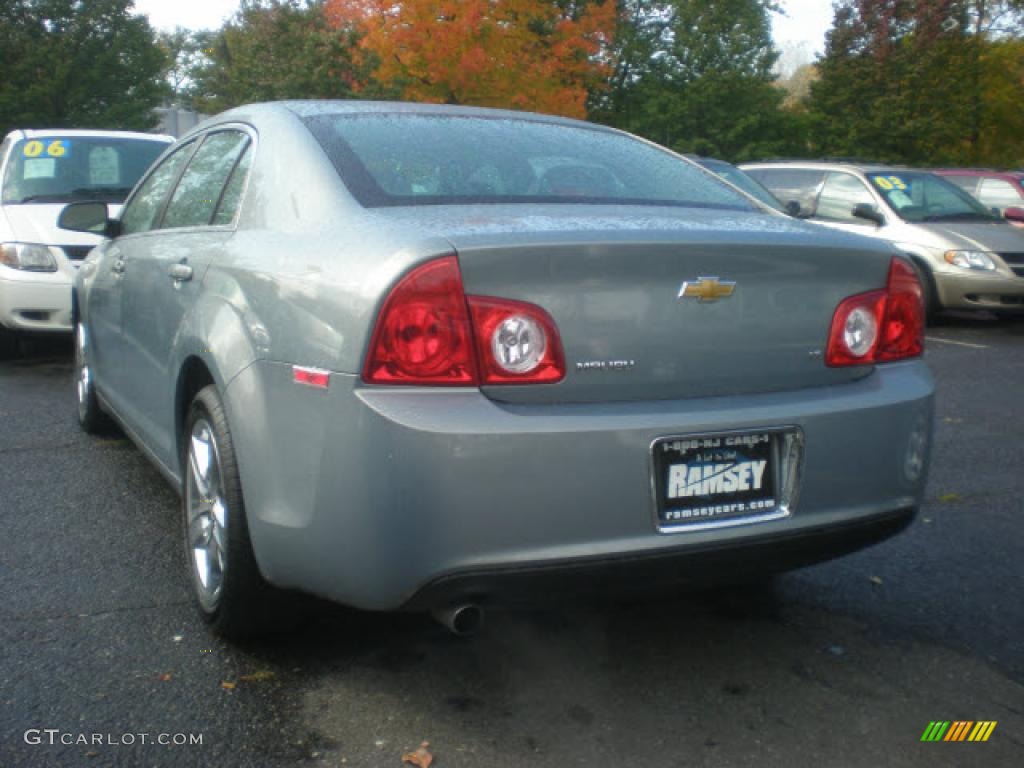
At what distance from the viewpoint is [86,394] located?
594 centimetres

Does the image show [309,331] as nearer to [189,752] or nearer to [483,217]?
[483,217]

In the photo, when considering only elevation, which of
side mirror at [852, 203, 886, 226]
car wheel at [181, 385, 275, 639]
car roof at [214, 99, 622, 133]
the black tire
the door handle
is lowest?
the black tire

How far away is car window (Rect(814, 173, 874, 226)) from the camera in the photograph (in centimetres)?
1217

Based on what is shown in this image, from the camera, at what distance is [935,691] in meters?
3.12

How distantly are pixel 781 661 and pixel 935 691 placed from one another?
0.41 m

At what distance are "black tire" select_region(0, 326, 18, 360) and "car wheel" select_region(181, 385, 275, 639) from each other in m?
5.90

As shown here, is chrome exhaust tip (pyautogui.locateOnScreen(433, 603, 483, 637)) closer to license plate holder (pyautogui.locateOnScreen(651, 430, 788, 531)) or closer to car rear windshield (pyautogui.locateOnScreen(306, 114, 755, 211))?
license plate holder (pyautogui.locateOnScreen(651, 430, 788, 531))

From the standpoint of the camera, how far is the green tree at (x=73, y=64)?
3177 cm

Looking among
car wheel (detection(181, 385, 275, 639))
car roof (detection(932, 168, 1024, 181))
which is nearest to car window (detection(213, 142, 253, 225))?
car wheel (detection(181, 385, 275, 639))

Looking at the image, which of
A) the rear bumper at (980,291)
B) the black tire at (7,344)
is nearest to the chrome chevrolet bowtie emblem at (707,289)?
the black tire at (7,344)

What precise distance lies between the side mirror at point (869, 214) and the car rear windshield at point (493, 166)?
8.20 meters

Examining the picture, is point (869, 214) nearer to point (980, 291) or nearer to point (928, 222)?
point (928, 222)

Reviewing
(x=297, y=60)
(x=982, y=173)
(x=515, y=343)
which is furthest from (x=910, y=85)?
(x=515, y=343)

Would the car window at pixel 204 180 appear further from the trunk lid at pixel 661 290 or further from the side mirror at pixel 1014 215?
the side mirror at pixel 1014 215
